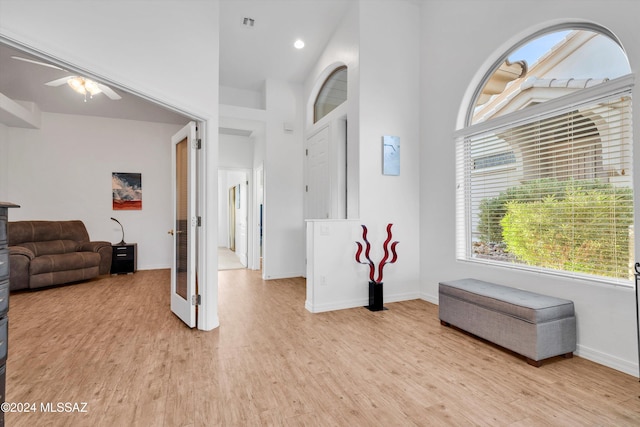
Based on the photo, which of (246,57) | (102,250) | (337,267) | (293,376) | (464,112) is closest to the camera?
(293,376)

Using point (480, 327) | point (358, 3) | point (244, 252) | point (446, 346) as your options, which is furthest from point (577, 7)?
point (244, 252)

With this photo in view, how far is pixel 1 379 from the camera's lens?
52.0 inches

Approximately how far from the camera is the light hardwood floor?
5.89 feet

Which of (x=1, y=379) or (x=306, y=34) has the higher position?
(x=306, y=34)

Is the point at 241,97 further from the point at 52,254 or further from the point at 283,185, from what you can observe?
the point at 52,254

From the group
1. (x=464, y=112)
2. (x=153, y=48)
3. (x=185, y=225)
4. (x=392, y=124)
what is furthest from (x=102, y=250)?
(x=464, y=112)

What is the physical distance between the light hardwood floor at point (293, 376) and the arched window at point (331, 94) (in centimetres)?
319

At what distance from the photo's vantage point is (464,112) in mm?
3713

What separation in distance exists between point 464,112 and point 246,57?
3512 mm

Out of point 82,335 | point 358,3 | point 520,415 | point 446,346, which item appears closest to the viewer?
point 520,415

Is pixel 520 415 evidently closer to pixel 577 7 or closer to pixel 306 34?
pixel 577 7

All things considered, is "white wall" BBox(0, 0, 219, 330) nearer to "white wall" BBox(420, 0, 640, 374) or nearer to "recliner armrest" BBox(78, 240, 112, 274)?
"white wall" BBox(420, 0, 640, 374)

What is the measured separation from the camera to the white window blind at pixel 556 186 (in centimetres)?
239

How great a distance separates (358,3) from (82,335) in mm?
4770
